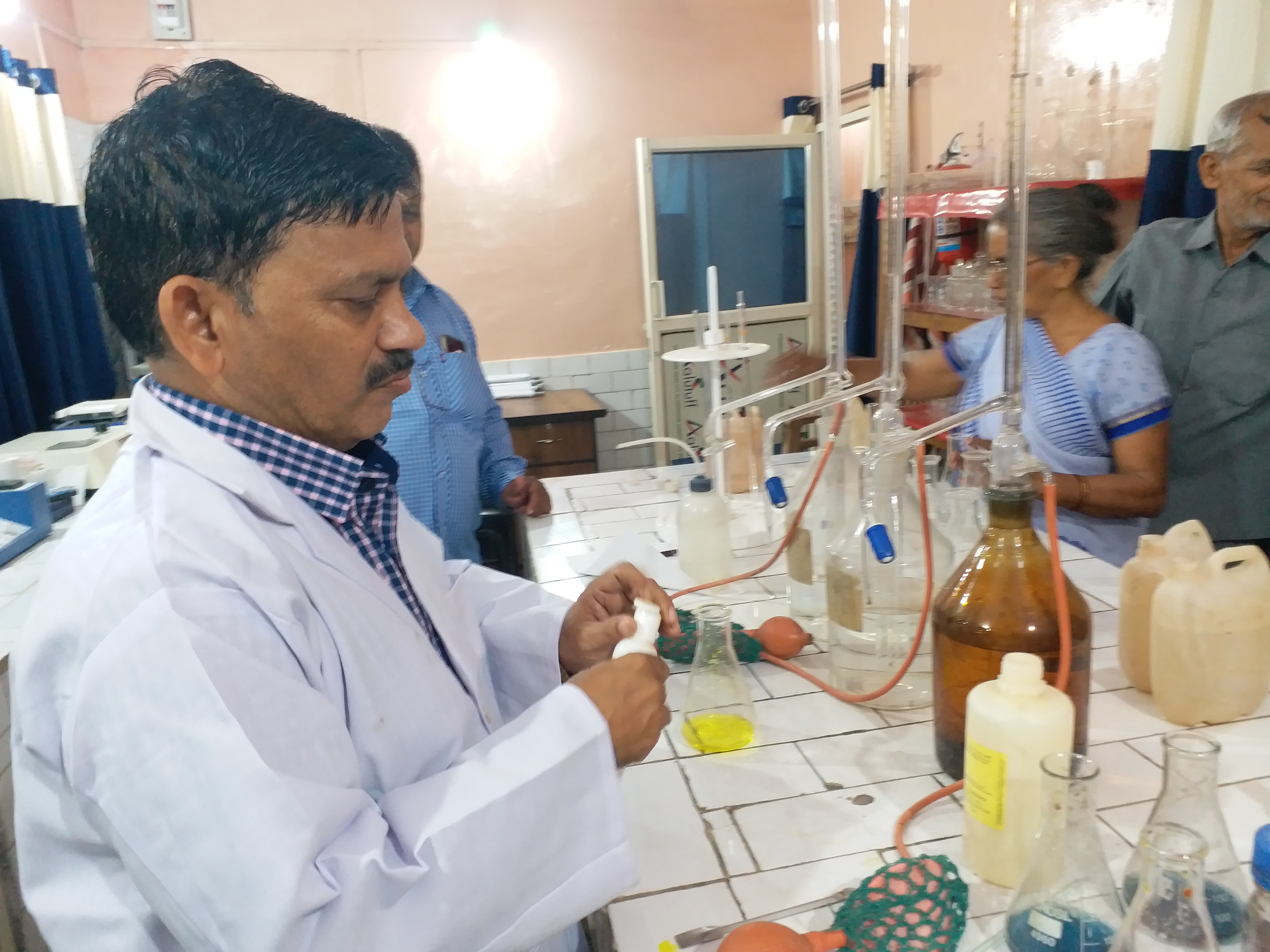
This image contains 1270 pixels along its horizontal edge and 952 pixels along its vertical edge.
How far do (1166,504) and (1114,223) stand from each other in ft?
2.12

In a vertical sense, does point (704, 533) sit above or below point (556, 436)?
above

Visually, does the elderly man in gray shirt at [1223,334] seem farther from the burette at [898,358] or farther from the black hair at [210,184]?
the black hair at [210,184]

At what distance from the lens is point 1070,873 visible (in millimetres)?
615

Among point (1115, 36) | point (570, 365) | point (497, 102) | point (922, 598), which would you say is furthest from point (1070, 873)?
point (497, 102)

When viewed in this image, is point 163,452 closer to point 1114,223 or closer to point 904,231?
point 904,231

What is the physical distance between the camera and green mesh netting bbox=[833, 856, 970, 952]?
64cm

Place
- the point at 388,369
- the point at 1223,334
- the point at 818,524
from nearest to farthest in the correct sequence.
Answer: the point at 388,369
the point at 818,524
the point at 1223,334

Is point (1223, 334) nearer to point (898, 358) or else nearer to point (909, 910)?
point (898, 358)

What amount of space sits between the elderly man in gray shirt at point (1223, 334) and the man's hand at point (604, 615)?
145 centimetres

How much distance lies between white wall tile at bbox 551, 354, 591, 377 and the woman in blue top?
8.04ft

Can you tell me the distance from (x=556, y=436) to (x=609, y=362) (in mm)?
733

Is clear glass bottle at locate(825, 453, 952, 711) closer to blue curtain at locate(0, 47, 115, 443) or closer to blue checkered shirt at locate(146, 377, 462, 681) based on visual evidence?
blue checkered shirt at locate(146, 377, 462, 681)

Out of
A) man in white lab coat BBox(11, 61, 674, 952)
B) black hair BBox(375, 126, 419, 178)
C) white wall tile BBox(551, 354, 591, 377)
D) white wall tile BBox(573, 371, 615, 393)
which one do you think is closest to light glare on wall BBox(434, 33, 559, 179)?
white wall tile BBox(551, 354, 591, 377)

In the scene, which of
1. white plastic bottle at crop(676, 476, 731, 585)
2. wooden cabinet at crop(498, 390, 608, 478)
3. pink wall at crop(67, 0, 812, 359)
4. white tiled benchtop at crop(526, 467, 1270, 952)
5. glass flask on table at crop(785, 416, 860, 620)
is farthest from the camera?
pink wall at crop(67, 0, 812, 359)
